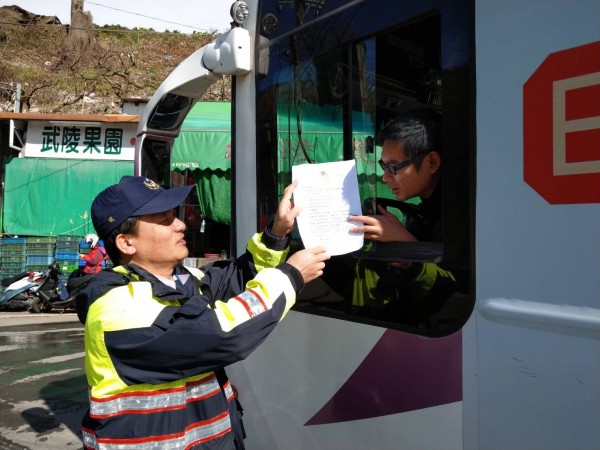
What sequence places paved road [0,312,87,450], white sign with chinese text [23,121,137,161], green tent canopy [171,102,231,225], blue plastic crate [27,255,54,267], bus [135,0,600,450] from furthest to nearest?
white sign with chinese text [23,121,137,161]
blue plastic crate [27,255,54,267]
green tent canopy [171,102,231,225]
paved road [0,312,87,450]
bus [135,0,600,450]

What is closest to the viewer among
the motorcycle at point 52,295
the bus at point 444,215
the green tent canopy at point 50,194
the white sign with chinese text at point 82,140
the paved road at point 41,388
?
the bus at point 444,215

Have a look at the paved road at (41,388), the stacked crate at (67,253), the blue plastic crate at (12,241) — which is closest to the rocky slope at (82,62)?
the blue plastic crate at (12,241)

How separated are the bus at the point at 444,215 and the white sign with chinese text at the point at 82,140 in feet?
35.7

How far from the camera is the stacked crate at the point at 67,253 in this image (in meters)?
11.2

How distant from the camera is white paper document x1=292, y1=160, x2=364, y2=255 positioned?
5.45 feet

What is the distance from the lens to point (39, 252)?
1125 centimetres

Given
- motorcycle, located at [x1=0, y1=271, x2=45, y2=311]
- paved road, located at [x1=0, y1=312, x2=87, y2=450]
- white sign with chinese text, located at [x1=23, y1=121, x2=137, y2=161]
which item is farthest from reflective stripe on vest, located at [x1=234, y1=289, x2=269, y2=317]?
white sign with chinese text, located at [x1=23, y1=121, x2=137, y2=161]

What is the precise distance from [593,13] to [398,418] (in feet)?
3.75

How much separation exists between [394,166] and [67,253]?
10834mm

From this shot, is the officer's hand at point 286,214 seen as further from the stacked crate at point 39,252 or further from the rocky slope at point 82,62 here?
the rocky slope at point 82,62

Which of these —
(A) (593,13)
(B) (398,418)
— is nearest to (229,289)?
(B) (398,418)

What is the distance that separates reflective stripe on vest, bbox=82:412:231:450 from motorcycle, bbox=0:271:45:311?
9357 millimetres

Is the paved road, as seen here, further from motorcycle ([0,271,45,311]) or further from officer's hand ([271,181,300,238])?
officer's hand ([271,181,300,238])

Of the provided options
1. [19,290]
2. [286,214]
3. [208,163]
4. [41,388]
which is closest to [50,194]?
[19,290]
